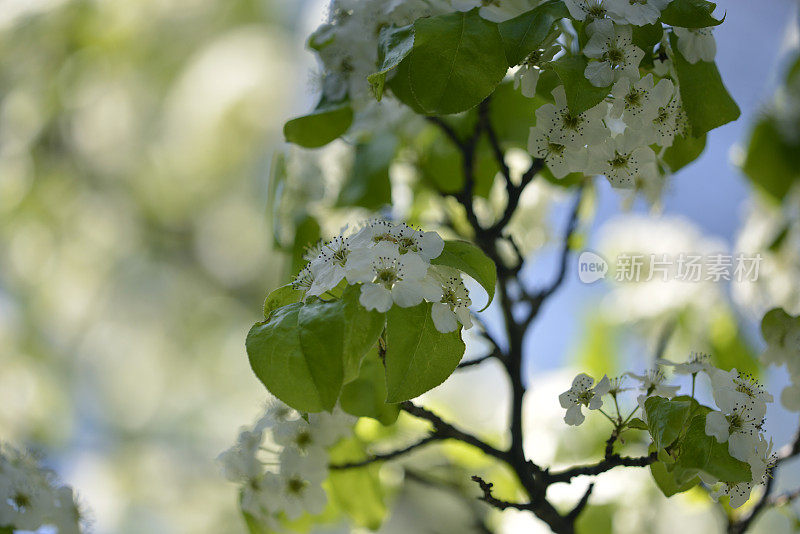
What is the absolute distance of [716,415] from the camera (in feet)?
0.93

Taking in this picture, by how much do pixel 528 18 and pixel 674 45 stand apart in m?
0.08

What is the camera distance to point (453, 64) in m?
0.31

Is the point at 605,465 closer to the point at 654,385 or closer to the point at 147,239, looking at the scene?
the point at 654,385

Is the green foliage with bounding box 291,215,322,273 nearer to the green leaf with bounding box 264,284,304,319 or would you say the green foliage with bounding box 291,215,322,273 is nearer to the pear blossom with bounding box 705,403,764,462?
the green leaf with bounding box 264,284,304,319

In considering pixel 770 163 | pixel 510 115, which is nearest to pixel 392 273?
pixel 510 115

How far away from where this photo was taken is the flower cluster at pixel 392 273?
264 mm

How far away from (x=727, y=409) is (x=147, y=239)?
152cm

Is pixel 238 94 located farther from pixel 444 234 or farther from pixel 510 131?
pixel 510 131

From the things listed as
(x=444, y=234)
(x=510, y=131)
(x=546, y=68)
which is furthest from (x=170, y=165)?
(x=546, y=68)

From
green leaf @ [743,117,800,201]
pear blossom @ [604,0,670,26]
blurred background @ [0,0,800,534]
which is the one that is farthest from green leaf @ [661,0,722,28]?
blurred background @ [0,0,800,534]

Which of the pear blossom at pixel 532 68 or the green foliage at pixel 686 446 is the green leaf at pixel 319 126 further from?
the green foliage at pixel 686 446

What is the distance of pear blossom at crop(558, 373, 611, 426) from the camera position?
31cm

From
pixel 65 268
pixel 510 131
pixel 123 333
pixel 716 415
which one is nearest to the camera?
pixel 716 415

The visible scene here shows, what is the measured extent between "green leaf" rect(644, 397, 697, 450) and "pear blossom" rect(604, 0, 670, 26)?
158 millimetres
